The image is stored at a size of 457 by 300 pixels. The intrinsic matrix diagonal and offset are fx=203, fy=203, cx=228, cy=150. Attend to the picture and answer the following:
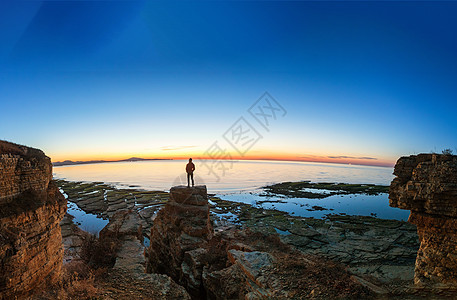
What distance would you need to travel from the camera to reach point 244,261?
10484 mm

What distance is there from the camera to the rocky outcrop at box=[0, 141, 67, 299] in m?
6.16

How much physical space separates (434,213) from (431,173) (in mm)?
1592

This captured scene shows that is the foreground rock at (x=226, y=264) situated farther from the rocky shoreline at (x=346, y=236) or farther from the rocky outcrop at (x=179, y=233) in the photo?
the rocky shoreline at (x=346, y=236)

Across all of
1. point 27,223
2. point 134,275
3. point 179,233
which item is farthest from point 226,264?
point 27,223

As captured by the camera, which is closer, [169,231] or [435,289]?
[435,289]

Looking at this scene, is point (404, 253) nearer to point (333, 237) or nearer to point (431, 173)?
point (333, 237)

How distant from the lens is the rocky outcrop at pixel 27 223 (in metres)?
6.16

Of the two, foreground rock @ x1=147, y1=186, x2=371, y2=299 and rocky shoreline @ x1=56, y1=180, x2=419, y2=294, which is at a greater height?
foreground rock @ x1=147, y1=186, x2=371, y2=299

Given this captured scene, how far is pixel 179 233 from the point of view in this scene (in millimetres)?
15672

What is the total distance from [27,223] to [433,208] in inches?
583

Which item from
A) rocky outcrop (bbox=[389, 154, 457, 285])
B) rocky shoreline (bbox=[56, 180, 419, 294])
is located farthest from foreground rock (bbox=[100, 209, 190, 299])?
rocky outcrop (bbox=[389, 154, 457, 285])

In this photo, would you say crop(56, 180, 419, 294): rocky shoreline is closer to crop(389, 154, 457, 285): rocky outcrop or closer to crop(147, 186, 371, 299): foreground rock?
crop(389, 154, 457, 285): rocky outcrop

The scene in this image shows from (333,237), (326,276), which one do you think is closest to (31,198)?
(326,276)

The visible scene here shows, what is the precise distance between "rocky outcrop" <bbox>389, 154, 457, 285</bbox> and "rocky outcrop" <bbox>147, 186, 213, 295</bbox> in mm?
11675
